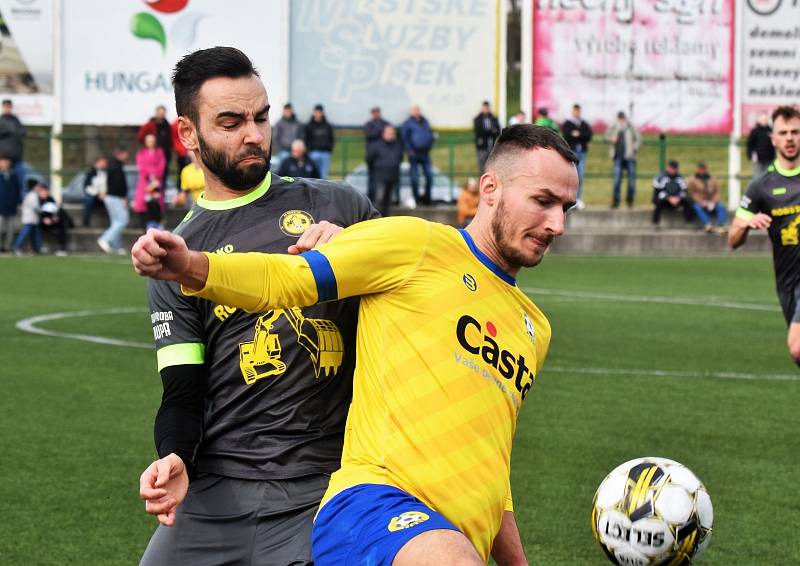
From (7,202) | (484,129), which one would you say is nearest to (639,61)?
(484,129)

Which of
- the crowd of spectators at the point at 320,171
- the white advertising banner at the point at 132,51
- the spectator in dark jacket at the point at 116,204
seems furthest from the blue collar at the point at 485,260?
the white advertising banner at the point at 132,51

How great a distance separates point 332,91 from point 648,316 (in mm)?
13955

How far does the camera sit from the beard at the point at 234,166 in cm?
446

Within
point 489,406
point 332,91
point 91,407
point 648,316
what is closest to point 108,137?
point 332,91

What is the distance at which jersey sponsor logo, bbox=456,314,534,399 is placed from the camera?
13.3 feet

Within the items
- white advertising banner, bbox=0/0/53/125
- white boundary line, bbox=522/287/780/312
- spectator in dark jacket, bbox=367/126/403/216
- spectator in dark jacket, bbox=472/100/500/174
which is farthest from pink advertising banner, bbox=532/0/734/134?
white boundary line, bbox=522/287/780/312

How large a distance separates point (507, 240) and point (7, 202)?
76.7 feet

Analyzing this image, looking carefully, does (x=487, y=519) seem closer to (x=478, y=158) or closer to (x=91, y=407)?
(x=91, y=407)

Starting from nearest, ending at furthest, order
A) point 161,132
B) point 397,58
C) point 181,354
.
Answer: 1. point 181,354
2. point 161,132
3. point 397,58

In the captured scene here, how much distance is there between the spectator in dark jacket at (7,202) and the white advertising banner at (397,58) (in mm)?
6110

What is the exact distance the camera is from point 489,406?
404cm

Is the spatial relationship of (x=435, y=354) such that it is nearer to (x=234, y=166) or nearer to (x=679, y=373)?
(x=234, y=166)

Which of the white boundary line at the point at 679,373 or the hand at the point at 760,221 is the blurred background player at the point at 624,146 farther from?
the hand at the point at 760,221

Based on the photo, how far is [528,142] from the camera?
4.16 meters
